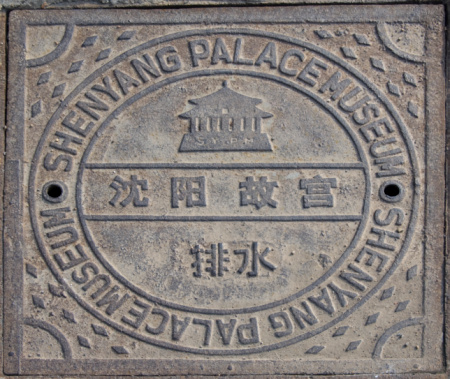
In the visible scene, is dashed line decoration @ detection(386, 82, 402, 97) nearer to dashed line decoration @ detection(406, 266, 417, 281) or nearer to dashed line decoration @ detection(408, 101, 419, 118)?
dashed line decoration @ detection(408, 101, 419, 118)

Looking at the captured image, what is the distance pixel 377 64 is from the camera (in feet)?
7.71

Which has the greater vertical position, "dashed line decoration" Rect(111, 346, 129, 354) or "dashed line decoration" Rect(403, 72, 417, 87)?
"dashed line decoration" Rect(403, 72, 417, 87)

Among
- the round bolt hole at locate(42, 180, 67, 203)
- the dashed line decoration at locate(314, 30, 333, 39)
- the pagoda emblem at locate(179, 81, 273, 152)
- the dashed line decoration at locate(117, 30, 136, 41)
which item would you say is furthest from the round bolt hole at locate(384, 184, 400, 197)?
the round bolt hole at locate(42, 180, 67, 203)

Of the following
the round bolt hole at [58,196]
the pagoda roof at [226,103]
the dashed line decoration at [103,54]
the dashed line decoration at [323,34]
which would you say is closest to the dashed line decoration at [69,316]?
the round bolt hole at [58,196]

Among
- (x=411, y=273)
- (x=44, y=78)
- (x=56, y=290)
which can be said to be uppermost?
(x=44, y=78)

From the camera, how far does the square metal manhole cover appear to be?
2.32 meters

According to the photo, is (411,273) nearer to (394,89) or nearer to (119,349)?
(394,89)

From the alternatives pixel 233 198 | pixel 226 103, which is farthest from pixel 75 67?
pixel 233 198

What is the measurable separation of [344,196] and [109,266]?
115cm

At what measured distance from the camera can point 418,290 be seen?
7.62 feet

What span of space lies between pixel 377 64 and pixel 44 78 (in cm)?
158

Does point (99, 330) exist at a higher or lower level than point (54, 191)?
lower

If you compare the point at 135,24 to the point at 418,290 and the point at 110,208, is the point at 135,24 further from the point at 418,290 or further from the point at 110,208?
the point at 418,290

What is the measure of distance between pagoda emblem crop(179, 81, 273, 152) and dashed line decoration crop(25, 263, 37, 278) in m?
0.89
